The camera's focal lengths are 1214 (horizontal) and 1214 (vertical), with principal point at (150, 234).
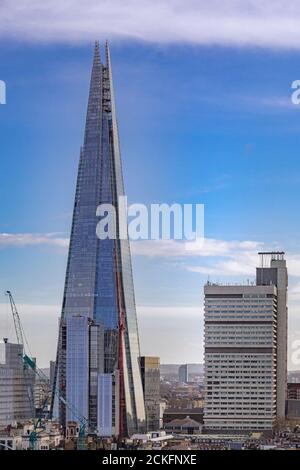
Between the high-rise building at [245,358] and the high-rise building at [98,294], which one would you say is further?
the high-rise building at [245,358]

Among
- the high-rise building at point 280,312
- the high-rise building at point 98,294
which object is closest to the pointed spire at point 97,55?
the high-rise building at point 98,294

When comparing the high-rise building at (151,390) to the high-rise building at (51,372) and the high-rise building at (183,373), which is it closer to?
the high-rise building at (183,373)

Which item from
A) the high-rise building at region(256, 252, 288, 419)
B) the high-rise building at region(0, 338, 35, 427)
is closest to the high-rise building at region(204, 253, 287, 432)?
the high-rise building at region(256, 252, 288, 419)

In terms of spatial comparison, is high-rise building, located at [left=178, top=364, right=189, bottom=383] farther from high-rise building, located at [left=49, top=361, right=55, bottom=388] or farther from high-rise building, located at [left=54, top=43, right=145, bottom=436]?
Result: high-rise building, located at [left=49, top=361, right=55, bottom=388]

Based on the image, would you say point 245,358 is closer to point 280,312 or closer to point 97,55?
point 280,312

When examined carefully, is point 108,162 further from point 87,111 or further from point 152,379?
point 152,379
